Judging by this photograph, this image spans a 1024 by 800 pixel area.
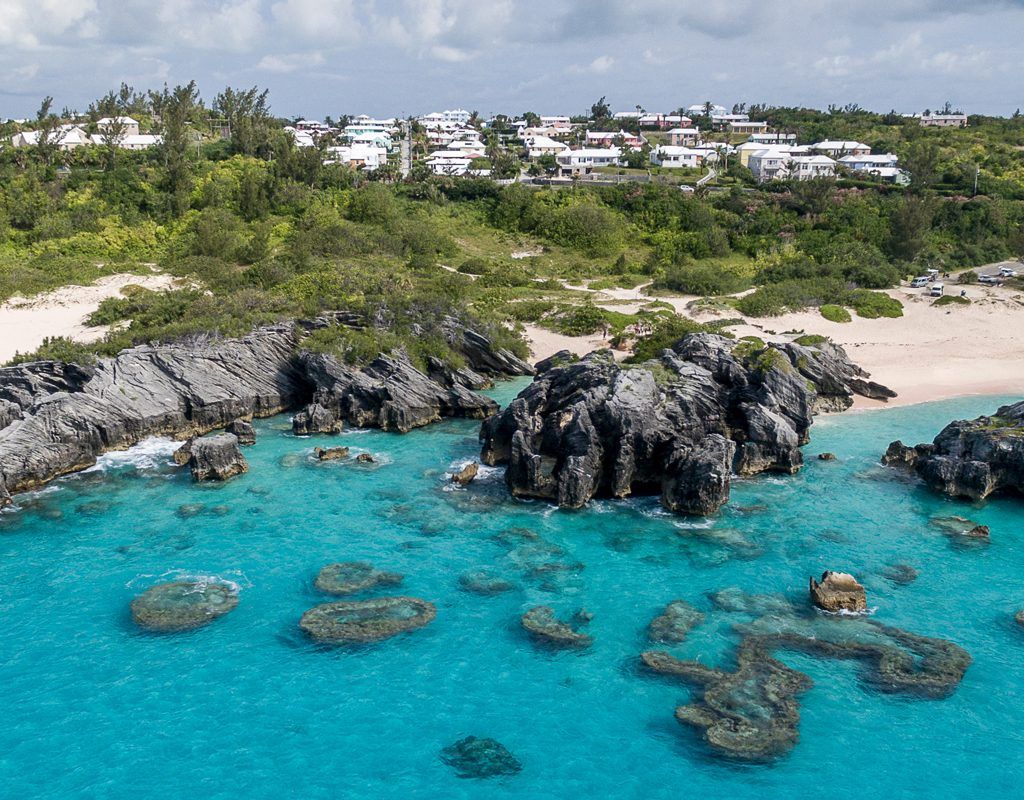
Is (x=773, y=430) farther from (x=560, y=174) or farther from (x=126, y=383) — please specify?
(x=560, y=174)

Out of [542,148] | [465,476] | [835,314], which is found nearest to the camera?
[465,476]

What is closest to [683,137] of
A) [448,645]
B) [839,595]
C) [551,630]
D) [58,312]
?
[58,312]

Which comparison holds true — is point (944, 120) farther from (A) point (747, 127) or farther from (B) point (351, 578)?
(B) point (351, 578)

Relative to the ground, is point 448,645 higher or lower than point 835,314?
lower

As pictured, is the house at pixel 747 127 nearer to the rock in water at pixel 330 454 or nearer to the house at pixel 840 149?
the house at pixel 840 149

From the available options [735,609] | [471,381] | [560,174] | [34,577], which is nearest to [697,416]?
[735,609]

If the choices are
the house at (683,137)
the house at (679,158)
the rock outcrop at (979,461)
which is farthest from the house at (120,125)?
the rock outcrop at (979,461)
